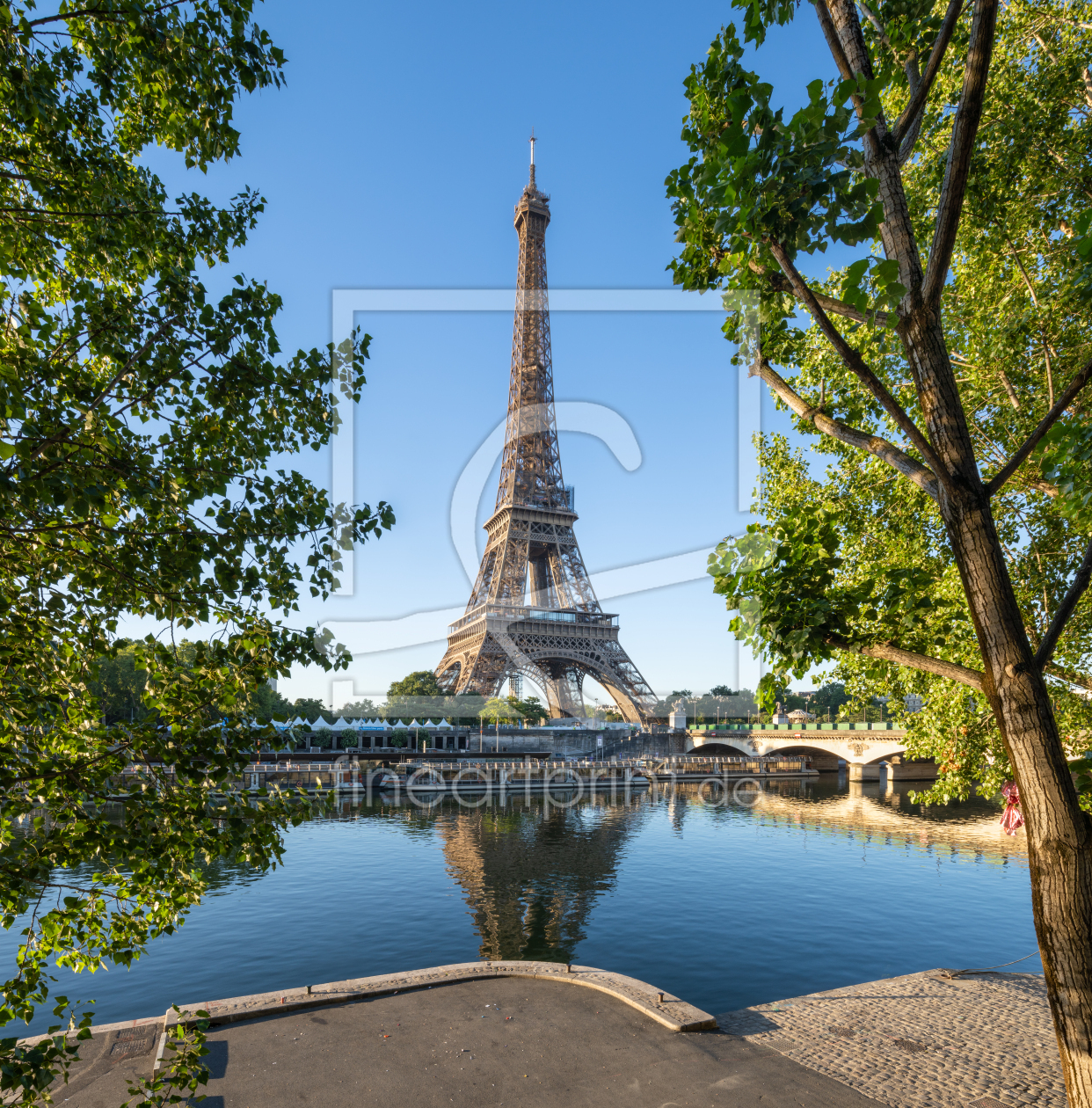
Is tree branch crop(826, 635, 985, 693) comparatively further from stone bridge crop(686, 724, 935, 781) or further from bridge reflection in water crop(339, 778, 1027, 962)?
stone bridge crop(686, 724, 935, 781)

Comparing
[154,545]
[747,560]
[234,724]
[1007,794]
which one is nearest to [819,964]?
[1007,794]

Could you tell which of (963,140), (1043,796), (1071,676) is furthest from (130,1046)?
(1071,676)

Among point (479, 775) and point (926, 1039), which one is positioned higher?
point (926, 1039)

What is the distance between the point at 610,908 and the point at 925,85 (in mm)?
21851

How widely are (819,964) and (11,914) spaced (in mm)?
17163

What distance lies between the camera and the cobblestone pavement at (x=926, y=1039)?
816 cm

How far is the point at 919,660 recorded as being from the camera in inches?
185

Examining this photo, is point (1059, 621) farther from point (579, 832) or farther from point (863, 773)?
point (863, 773)

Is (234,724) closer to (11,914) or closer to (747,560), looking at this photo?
(11,914)

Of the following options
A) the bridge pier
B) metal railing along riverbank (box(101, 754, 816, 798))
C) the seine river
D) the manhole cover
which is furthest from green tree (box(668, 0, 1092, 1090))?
the bridge pier

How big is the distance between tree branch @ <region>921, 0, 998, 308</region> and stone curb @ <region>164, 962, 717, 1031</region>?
31.9ft

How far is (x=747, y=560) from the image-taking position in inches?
201

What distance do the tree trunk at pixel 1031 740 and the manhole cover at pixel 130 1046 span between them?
996 centimetres

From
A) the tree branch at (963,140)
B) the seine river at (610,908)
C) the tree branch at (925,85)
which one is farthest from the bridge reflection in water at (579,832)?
the tree branch at (925,85)
